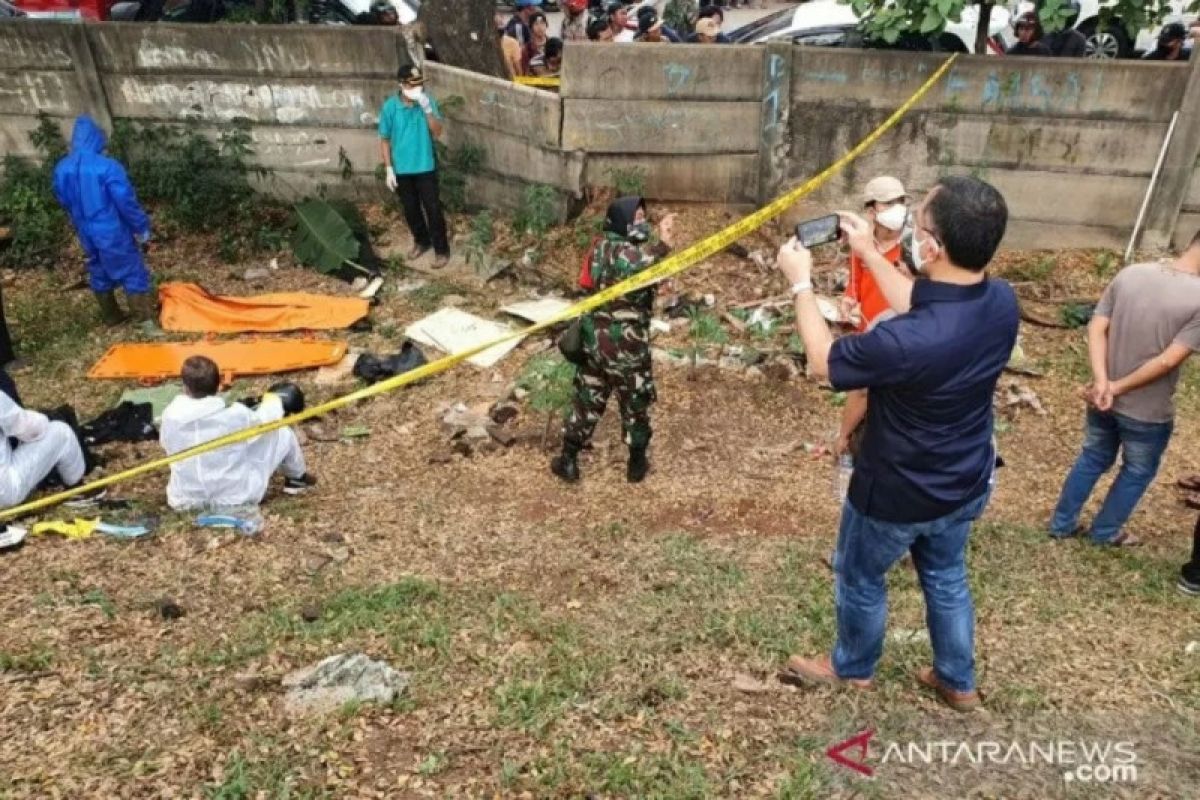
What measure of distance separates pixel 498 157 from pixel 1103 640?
6321 millimetres

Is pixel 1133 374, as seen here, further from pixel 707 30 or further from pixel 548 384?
pixel 707 30

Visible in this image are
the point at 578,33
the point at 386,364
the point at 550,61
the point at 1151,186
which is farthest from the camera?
the point at 578,33

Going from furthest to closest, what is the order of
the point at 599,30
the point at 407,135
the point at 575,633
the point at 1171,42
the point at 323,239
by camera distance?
the point at 599,30 < the point at 1171,42 < the point at 323,239 < the point at 407,135 < the point at 575,633

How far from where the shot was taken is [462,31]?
8469 millimetres

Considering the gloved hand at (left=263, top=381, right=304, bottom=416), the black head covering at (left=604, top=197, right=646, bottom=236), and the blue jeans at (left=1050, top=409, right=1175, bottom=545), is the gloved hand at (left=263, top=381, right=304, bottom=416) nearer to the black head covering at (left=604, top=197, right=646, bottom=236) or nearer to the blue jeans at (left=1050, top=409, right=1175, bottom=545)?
the black head covering at (left=604, top=197, right=646, bottom=236)

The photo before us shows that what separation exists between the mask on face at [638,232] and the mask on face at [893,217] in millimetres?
1181

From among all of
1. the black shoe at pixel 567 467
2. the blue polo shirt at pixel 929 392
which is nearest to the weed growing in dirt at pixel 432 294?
the black shoe at pixel 567 467

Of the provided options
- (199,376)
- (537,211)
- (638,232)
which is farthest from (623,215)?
(537,211)

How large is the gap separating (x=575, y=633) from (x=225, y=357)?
171 inches

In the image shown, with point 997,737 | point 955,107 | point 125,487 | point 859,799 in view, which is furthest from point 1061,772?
point 955,107

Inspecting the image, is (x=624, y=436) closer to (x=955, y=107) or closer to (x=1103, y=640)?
(x=1103, y=640)

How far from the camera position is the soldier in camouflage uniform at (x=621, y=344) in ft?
15.3

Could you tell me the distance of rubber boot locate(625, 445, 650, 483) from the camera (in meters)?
5.29

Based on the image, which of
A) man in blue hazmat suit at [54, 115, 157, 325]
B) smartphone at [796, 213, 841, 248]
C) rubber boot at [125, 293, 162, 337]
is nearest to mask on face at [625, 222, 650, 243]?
smartphone at [796, 213, 841, 248]
